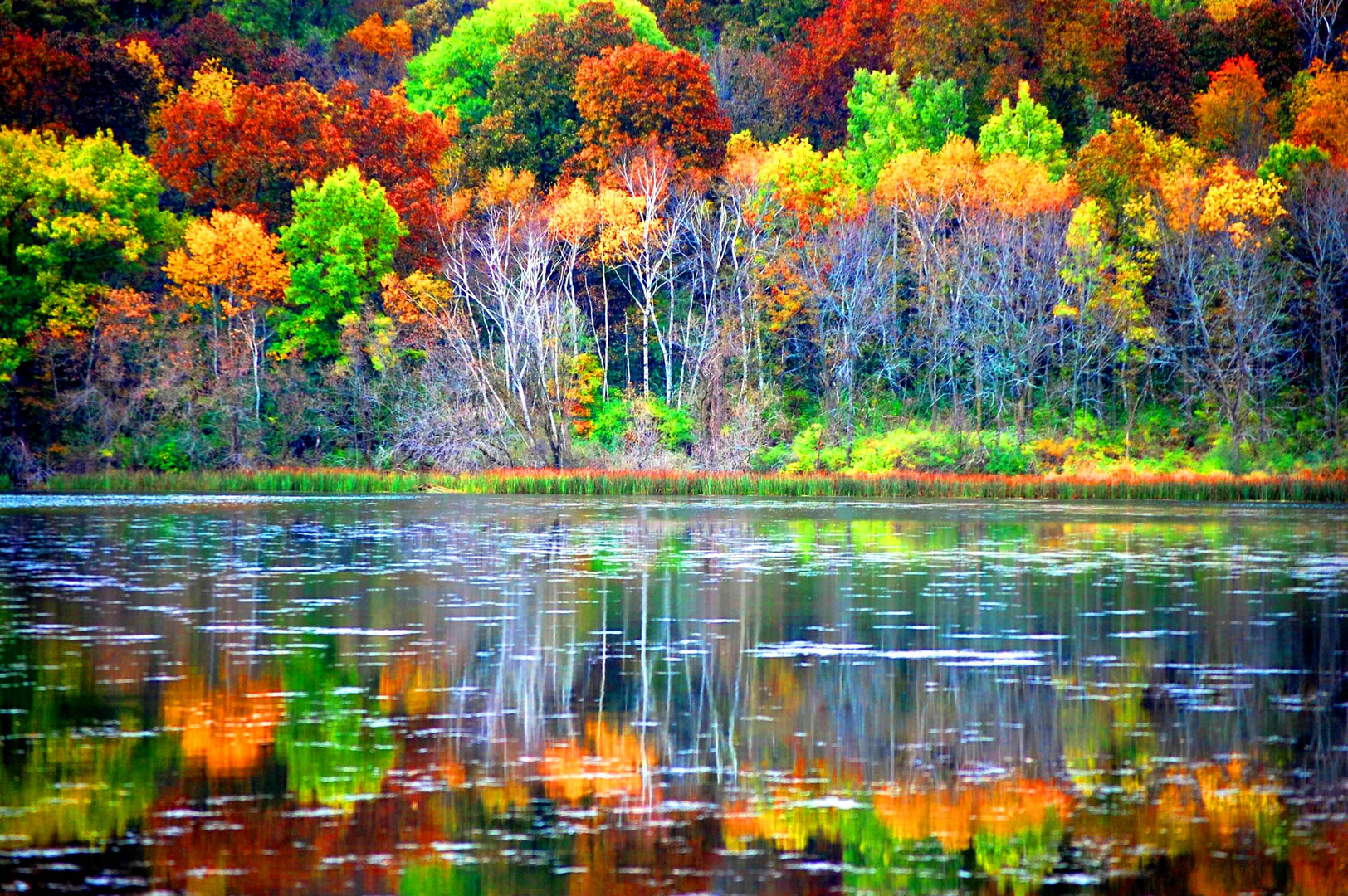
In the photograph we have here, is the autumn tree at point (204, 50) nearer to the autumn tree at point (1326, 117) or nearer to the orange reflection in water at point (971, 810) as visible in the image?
the autumn tree at point (1326, 117)

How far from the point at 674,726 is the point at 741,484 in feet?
106

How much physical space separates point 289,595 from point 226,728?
26.7 ft

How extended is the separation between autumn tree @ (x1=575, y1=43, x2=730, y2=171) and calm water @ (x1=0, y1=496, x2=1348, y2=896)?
1335 inches

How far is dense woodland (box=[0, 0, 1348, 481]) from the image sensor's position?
4747 centimetres

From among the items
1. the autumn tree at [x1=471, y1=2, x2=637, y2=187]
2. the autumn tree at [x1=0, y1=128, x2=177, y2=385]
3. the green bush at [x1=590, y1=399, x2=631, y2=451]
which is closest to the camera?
the autumn tree at [x1=0, y1=128, x2=177, y2=385]

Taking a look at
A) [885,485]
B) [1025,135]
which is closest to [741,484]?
[885,485]

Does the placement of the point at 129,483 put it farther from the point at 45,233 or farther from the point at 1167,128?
the point at 1167,128

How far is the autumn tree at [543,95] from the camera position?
5780cm

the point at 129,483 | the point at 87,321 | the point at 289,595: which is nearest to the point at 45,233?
the point at 87,321

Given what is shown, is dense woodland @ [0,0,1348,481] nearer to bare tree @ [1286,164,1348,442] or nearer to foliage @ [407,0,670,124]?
bare tree @ [1286,164,1348,442]

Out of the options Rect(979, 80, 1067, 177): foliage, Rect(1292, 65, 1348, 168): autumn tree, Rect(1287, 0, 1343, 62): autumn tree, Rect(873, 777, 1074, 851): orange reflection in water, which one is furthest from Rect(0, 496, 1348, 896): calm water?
Rect(1287, 0, 1343, 62): autumn tree

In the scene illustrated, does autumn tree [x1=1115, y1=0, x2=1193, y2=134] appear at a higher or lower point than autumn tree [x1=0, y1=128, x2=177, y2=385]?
higher

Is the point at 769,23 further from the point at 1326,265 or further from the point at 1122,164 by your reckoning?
the point at 1326,265

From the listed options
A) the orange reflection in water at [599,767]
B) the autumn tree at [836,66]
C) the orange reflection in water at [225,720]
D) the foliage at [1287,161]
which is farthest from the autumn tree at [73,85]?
the orange reflection in water at [599,767]
